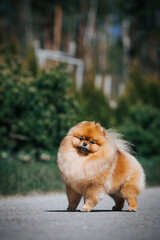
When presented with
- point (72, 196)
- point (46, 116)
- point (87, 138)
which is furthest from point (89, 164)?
point (46, 116)

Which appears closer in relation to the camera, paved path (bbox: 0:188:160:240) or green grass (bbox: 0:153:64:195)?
paved path (bbox: 0:188:160:240)

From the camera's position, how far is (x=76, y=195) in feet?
27.5

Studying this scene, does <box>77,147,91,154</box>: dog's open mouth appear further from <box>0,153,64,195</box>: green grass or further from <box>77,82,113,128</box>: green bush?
<box>77,82,113,128</box>: green bush

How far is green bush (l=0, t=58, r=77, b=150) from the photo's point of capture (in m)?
16.9

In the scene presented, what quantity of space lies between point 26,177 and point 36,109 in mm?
3243

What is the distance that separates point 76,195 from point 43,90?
31.4 feet

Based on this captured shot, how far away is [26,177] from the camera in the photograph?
14586 millimetres

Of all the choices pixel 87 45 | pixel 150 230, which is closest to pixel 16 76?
pixel 150 230

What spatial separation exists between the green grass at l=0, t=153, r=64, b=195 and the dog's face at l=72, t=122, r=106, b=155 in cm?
603

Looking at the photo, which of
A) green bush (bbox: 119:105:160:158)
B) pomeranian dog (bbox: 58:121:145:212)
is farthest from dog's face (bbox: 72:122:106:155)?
green bush (bbox: 119:105:160:158)

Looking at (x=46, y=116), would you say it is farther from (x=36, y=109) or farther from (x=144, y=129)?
(x=144, y=129)

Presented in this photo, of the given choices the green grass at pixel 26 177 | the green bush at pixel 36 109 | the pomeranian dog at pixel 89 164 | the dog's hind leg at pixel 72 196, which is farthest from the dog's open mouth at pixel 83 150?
the green bush at pixel 36 109

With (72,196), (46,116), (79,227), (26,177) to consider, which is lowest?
(26,177)

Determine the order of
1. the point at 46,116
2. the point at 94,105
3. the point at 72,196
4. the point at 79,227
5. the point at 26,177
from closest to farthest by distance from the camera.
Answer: the point at 79,227 → the point at 72,196 → the point at 26,177 → the point at 46,116 → the point at 94,105
